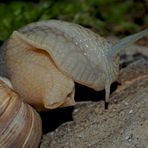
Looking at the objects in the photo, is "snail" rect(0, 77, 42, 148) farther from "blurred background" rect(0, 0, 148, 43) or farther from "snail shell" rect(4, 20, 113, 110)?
"blurred background" rect(0, 0, 148, 43)

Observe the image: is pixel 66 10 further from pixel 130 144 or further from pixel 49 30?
pixel 130 144

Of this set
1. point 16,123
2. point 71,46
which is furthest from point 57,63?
point 16,123

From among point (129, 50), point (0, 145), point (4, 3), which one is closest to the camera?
point (0, 145)

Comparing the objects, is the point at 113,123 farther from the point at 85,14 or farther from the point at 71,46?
the point at 85,14

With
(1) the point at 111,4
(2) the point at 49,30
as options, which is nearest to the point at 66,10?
(1) the point at 111,4

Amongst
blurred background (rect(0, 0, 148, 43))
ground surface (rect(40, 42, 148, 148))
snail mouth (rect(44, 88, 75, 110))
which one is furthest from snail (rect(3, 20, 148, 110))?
blurred background (rect(0, 0, 148, 43))

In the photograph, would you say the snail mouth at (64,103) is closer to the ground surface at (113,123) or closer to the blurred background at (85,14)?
the ground surface at (113,123)
